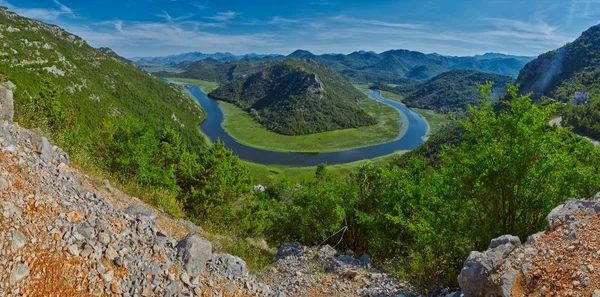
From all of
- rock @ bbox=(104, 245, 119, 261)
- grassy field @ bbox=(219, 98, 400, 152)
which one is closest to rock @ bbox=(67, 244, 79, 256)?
rock @ bbox=(104, 245, 119, 261)

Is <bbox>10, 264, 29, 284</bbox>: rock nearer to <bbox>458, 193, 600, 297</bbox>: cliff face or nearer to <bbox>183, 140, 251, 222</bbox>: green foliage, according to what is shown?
<bbox>458, 193, 600, 297</bbox>: cliff face

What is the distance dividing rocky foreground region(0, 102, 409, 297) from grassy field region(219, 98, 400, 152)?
119949mm

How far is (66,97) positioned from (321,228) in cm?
8935

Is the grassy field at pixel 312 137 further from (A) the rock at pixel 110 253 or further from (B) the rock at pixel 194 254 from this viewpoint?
(A) the rock at pixel 110 253

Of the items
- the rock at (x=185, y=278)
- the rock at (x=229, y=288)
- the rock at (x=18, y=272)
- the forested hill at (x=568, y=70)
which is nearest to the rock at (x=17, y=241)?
the rock at (x=18, y=272)

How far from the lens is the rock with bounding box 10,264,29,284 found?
5.41 meters

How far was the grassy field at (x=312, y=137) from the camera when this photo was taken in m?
136

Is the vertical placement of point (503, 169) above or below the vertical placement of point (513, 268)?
above

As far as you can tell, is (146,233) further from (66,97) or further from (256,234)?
(66,97)

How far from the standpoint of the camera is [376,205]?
19266 millimetres

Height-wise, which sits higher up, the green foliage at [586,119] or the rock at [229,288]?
the green foliage at [586,119]

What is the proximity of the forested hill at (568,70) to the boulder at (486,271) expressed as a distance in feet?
573

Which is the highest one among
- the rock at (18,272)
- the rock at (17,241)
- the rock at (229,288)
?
the rock at (17,241)

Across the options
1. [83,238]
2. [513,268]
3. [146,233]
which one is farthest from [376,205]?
[83,238]
